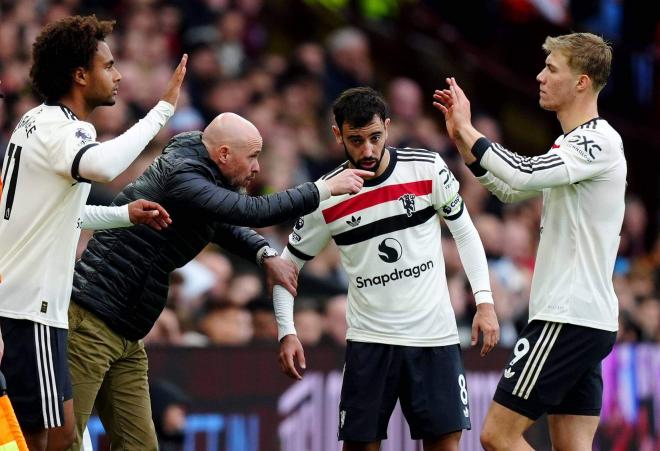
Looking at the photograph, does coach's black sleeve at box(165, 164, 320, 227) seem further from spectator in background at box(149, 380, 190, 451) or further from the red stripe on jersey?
spectator in background at box(149, 380, 190, 451)

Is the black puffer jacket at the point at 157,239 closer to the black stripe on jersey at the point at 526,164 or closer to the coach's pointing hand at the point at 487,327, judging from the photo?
the black stripe on jersey at the point at 526,164

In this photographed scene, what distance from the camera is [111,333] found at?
677 centimetres

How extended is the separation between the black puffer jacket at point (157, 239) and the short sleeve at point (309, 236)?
492 mm

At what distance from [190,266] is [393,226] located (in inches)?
156

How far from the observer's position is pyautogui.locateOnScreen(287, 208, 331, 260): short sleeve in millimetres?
7176

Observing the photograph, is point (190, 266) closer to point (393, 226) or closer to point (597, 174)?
point (393, 226)

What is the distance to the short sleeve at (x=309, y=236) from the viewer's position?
7.18 metres

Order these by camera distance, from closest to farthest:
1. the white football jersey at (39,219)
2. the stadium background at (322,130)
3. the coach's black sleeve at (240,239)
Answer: the white football jersey at (39,219) → the coach's black sleeve at (240,239) → the stadium background at (322,130)

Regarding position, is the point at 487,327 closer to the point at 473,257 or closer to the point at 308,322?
the point at 473,257

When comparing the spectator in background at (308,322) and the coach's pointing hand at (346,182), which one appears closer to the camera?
the coach's pointing hand at (346,182)

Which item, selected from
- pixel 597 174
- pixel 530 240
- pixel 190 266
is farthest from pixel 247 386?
pixel 530 240

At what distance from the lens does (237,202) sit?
6559mm

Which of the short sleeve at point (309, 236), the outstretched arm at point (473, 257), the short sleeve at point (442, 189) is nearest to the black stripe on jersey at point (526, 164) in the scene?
the short sleeve at point (442, 189)

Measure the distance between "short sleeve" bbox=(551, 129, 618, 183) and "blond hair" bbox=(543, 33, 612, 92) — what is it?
33 centimetres
